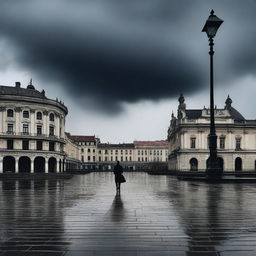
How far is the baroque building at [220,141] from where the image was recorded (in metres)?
86.9

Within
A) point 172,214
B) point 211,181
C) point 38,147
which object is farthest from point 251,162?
point 172,214

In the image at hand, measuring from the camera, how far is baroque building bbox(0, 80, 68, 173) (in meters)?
73.5

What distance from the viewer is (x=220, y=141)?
88250 mm

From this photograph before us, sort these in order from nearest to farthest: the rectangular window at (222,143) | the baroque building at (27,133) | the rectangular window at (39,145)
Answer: the baroque building at (27,133) < the rectangular window at (39,145) < the rectangular window at (222,143)

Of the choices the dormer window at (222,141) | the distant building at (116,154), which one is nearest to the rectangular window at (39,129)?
the dormer window at (222,141)

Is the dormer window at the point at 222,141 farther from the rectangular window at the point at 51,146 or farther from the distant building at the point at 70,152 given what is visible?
the distant building at the point at 70,152

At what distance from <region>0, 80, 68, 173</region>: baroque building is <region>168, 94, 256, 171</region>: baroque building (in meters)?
29.3

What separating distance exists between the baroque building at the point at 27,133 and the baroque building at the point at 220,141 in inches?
1155

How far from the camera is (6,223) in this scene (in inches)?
323

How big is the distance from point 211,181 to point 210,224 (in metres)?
18.3

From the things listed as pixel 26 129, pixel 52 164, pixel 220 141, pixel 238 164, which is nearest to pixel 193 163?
pixel 220 141

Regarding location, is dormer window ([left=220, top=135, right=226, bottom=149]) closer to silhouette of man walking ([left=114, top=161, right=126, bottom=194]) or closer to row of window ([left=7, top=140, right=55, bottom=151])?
row of window ([left=7, top=140, right=55, bottom=151])

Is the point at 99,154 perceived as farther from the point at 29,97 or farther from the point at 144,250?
the point at 144,250

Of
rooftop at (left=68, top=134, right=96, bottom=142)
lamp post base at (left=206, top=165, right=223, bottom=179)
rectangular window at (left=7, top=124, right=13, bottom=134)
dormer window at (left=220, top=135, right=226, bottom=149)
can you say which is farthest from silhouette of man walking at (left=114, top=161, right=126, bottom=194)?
rooftop at (left=68, top=134, right=96, bottom=142)
